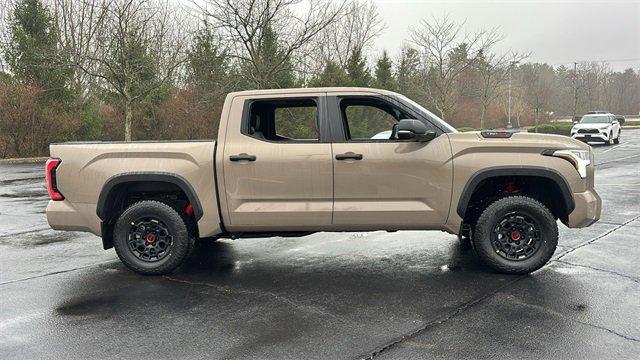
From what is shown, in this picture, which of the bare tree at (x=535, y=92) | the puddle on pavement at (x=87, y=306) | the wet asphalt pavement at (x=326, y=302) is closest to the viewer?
the wet asphalt pavement at (x=326, y=302)

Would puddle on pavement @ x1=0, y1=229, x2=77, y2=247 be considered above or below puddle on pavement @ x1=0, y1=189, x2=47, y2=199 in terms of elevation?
below

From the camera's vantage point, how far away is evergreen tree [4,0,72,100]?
22094 millimetres

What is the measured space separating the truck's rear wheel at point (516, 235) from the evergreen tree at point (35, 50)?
21.9 metres

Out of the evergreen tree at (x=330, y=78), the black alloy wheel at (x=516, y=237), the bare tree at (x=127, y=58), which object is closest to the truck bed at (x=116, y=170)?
the black alloy wheel at (x=516, y=237)

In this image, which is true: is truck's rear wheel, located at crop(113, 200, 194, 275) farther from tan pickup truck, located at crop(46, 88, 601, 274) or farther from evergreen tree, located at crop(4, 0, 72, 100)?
evergreen tree, located at crop(4, 0, 72, 100)

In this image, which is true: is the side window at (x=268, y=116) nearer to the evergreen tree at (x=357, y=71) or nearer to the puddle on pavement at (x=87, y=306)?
the puddle on pavement at (x=87, y=306)

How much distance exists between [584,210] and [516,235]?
0.68m

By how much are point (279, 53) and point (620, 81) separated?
74.2 meters

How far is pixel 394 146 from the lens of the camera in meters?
4.83

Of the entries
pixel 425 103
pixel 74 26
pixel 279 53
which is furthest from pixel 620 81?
pixel 74 26

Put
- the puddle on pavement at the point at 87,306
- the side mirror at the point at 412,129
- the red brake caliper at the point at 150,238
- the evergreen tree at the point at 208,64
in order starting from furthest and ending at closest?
the evergreen tree at the point at 208,64
the red brake caliper at the point at 150,238
the side mirror at the point at 412,129
the puddle on pavement at the point at 87,306

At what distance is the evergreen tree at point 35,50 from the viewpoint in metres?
22.1

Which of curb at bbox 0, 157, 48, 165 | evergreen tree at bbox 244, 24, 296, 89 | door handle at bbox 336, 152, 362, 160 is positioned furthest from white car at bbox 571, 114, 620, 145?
curb at bbox 0, 157, 48, 165

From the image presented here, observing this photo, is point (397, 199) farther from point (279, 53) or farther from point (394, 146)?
point (279, 53)
